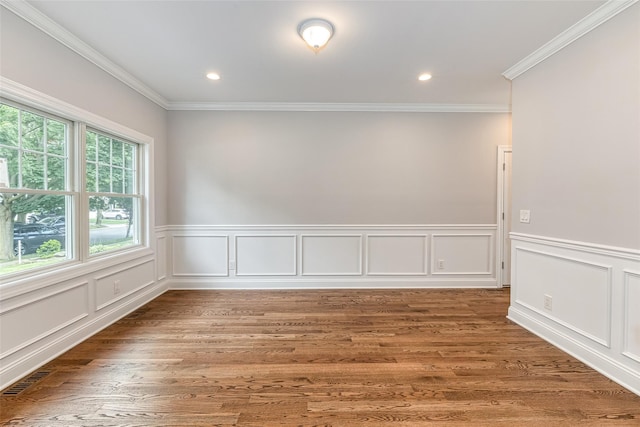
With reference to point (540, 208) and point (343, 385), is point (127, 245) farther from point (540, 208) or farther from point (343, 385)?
point (540, 208)

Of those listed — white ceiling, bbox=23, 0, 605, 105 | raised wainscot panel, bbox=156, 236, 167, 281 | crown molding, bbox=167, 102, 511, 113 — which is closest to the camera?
white ceiling, bbox=23, 0, 605, 105

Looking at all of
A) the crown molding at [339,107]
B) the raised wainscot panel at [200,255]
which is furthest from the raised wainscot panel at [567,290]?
the raised wainscot panel at [200,255]

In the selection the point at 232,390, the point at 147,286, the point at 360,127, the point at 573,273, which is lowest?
the point at 232,390

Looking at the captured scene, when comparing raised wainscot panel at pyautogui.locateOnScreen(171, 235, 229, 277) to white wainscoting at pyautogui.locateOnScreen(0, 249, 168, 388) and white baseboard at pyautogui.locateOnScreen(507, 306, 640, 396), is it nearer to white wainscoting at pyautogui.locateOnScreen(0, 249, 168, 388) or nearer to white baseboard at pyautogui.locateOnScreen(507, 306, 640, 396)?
white wainscoting at pyautogui.locateOnScreen(0, 249, 168, 388)

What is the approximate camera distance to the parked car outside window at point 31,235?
2.12m

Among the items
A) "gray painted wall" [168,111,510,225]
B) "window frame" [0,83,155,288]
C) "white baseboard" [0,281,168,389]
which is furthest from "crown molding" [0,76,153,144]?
"white baseboard" [0,281,168,389]

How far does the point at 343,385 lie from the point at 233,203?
9.27 ft

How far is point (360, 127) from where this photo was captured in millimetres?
4031

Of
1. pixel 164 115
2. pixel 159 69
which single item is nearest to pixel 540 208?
pixel 159 69

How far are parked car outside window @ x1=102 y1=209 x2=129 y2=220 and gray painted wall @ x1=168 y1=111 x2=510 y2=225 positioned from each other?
0.72 metres

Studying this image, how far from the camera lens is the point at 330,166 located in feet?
13.3

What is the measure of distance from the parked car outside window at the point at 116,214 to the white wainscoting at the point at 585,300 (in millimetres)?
4286

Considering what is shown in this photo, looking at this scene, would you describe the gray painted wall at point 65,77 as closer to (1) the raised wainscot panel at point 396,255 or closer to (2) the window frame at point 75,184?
(2) the window frame at point 75,184

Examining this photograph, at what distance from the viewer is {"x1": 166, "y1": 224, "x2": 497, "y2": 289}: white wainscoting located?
4051 mm
